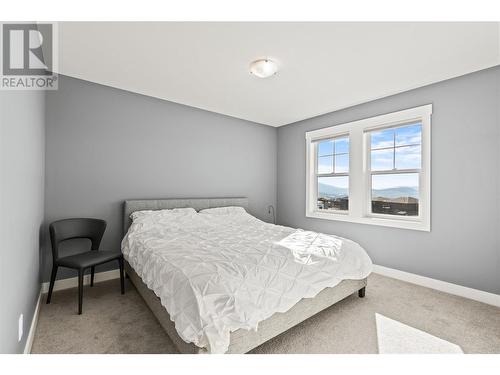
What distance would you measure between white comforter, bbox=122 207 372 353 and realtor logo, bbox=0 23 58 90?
1447 millimetres

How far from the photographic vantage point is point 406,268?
10.5ft

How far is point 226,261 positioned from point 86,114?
8.65ft

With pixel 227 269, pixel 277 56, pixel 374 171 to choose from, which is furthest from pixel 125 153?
pixel 374 171

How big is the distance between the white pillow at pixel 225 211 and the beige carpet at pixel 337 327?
1.47 m

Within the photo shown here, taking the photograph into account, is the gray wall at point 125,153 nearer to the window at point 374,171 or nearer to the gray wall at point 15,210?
the gray wall at point 15,210

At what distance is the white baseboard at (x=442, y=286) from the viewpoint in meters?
2.54

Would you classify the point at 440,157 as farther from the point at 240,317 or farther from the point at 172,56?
the point at 172,56

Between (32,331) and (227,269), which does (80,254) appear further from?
(227,269)

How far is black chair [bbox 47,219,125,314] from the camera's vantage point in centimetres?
228

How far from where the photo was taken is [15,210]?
1.39m

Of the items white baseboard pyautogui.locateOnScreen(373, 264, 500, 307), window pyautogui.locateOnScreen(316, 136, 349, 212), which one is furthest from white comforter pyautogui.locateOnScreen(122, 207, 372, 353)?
window pyautogui.locateOnScreen(316, 136, 349, 212)

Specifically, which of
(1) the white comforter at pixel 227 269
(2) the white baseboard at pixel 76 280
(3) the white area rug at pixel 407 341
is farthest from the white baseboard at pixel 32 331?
(3) the white area rug at pixel 407 341

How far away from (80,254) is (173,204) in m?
1.28
